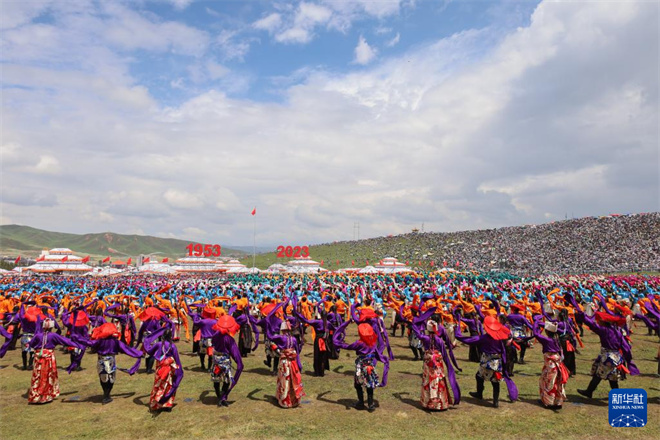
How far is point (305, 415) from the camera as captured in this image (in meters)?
9.23

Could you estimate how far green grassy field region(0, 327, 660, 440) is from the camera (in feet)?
27.1

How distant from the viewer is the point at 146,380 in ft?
40.0

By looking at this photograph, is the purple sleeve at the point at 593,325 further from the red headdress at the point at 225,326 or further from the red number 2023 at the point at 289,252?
the red number 2023 at the point at 289,252

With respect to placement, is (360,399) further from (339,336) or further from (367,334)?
(367,334)

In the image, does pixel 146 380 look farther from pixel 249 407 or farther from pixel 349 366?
pixel 349 366

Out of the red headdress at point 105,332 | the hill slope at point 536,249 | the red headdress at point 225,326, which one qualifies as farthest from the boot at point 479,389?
the hill slope at point 536,249

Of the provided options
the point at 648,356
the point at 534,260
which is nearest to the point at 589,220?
the point at 534,260

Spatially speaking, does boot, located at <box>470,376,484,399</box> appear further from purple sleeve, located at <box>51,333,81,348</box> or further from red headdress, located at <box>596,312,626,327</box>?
purple sleeve, located at <box>51,333,81,348</box>

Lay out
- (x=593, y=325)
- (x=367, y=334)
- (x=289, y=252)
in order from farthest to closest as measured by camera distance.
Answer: (x=289, y=252) → (x=593, y=325) → (x=367, y=334)

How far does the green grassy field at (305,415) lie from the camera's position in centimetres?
827

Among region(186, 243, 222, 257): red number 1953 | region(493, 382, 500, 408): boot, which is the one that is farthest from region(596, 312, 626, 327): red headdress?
region(186, 243, 222, 257): red number 1953

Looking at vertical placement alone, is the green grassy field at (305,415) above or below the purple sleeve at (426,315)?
below

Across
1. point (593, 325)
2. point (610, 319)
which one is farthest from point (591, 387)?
point (610, 319)

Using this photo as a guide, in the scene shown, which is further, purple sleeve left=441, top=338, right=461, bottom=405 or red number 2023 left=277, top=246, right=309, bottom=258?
red number 2023 left=277, top=246, right=309, bottom=258
